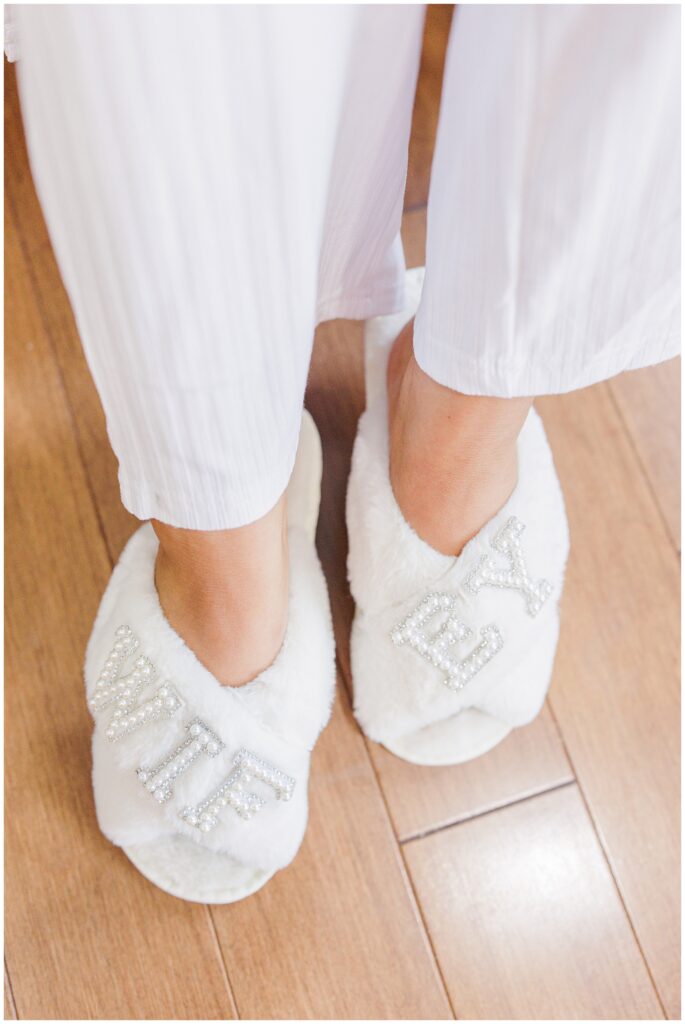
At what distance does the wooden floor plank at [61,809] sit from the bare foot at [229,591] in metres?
0.17

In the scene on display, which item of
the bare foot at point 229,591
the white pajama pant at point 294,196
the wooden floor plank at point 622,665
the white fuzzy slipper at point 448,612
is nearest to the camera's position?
the white pajama pant at point 294,196

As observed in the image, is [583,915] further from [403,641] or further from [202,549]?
[202,549]

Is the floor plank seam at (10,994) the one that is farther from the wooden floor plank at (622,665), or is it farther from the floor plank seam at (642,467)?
the floor plank seam at (642,467)

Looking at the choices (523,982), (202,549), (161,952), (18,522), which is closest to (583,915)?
(523,982)

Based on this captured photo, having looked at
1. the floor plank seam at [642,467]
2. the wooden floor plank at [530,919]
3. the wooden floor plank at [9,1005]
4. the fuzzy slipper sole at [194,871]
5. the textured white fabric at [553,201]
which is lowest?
the wooden floor plank at [530,919]

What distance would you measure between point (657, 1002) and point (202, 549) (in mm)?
498

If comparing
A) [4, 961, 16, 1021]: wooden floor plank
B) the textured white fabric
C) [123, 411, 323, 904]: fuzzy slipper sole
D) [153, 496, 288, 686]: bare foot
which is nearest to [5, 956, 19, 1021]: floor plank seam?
[4, 961, 16, 1021]: wooden floor plank

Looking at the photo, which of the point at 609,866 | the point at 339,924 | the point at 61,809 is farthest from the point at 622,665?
the point at 61,809

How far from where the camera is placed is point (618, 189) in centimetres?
31

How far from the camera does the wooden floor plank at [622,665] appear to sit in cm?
67

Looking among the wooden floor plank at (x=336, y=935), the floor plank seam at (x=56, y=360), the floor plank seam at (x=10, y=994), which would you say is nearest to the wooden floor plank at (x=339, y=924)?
the wooden floor plank at (x=336, y=935)

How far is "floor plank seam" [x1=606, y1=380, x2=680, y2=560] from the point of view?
0.74 metres

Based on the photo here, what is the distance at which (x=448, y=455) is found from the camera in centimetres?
51

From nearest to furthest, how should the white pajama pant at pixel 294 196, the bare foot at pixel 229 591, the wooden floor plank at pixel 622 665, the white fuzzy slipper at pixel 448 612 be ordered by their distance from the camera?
the white pajama pant at pixel 294 196, the bare foot at pixel 229 591, the white fuzzy slipper at pixel 448 612, the wooden floor plank at pixel 622 665
